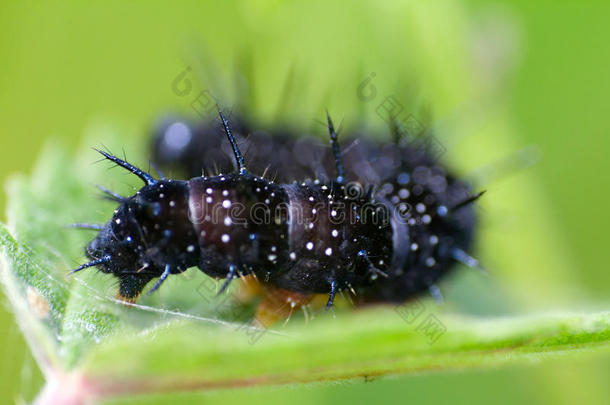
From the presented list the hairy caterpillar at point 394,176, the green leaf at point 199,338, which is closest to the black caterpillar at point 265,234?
the hairy caterpillar at point 394,176

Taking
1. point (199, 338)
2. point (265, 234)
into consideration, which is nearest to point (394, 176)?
point (265, 234)

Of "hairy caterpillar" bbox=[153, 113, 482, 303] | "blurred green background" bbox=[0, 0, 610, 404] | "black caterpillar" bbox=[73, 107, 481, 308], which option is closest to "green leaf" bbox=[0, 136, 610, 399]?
"black caterpillar" bbox=[73, 107, 481, 308]

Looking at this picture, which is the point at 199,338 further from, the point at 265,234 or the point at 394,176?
the point at 394,176

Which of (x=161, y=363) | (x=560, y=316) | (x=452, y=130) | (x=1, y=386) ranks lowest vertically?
(x=1, y=386)

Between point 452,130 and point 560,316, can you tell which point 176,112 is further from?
point 560,316

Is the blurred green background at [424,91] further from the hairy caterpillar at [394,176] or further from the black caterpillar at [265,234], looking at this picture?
the black caterpillar at [265,234]

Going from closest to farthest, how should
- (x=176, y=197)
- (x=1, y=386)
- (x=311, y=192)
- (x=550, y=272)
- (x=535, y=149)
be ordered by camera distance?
1. (x=176, y=197)
2. (x=311, y=192)
3. (x=1, y=386)
4. (x=550, y=272)
5. (x=535, y=149)

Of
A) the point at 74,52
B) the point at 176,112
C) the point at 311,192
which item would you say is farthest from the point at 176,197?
the point at 74,52
